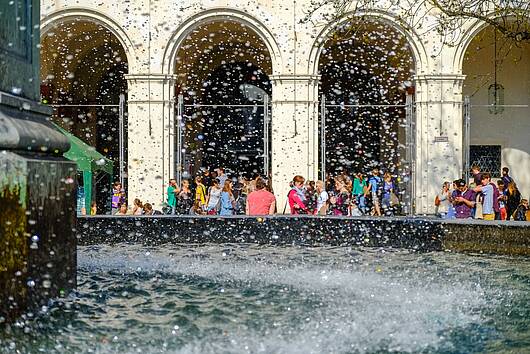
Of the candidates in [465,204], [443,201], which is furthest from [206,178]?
[465,204]

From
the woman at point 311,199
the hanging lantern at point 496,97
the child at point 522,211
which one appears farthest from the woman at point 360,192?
the hanging lantern at point 496,97

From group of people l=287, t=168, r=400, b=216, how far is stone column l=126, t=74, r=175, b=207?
450 centimetres

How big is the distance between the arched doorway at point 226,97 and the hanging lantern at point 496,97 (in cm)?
602

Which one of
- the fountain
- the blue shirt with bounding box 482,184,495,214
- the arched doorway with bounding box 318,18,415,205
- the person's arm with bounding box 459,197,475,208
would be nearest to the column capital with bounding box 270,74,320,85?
the arched doorway with bounding box 318,18,415,205

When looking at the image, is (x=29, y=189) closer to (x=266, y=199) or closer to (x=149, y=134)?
(x=266, y=199)

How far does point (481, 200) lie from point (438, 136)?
6.10 m

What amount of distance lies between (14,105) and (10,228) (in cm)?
61

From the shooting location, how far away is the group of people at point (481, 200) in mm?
10828

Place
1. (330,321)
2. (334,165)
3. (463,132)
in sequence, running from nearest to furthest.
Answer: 1. (330,321)
2. (463,132)
3. (334,165)

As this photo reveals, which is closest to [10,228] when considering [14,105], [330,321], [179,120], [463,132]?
[14,105]

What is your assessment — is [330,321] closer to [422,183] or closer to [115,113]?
[422,183]

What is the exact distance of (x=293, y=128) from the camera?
64.8 ft

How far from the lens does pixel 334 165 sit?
24609mm

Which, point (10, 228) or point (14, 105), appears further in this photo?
point (14, 105)
